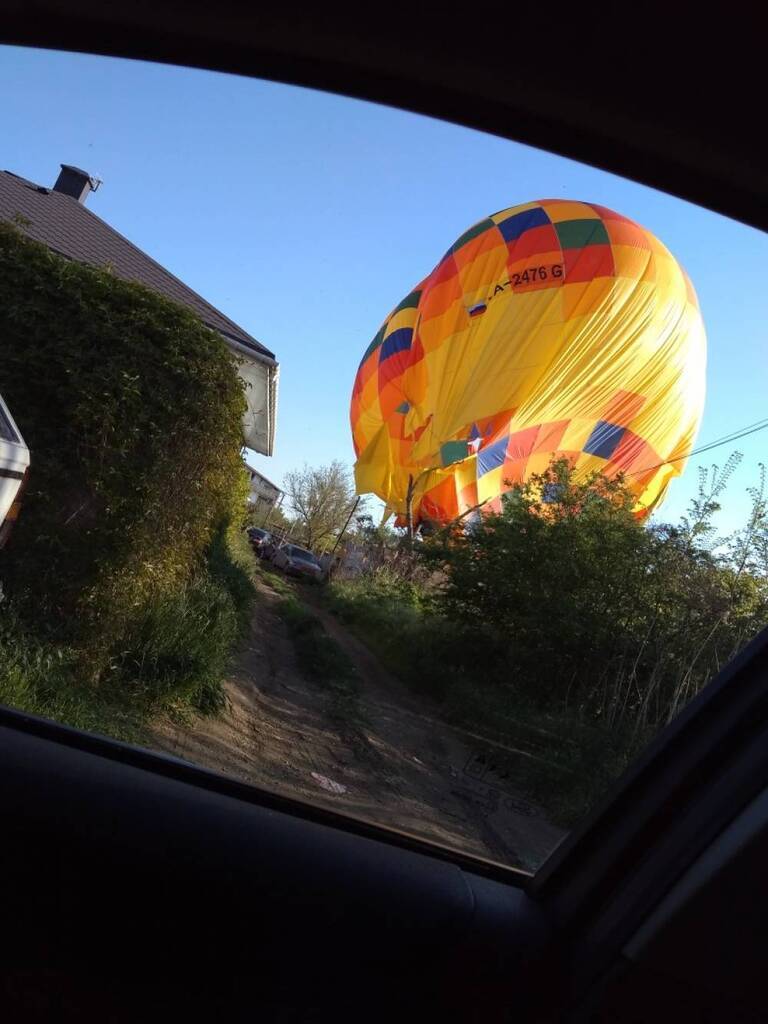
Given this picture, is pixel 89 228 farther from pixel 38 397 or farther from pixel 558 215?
pixel 558 215

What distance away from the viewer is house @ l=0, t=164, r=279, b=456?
24.7 ft

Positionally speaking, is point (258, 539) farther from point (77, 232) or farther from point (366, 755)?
point (366, 755)

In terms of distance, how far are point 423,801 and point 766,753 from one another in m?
2.82

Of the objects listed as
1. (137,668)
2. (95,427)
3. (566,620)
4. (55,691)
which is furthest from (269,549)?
(55,691)

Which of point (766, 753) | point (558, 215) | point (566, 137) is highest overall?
point (558, 215)

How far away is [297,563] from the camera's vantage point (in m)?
21.3

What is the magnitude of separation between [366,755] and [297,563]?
15998mm

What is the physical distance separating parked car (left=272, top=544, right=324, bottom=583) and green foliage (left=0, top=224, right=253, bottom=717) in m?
9.50

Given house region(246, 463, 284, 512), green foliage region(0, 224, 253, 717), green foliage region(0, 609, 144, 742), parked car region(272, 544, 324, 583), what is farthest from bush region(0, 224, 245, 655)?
house region(246, 463, 284, 512)

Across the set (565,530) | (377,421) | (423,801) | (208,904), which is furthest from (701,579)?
(377,421)

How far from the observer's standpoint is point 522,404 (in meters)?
13.4

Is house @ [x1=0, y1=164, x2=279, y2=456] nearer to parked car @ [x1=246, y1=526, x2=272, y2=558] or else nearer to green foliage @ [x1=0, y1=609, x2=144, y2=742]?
green foliage @ [x1=0, y1=609, x2=144, y2=742]

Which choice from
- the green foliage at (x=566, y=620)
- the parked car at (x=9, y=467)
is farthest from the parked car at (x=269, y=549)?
the parked car at (x=9, y=467)

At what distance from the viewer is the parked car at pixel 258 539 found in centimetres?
2561
